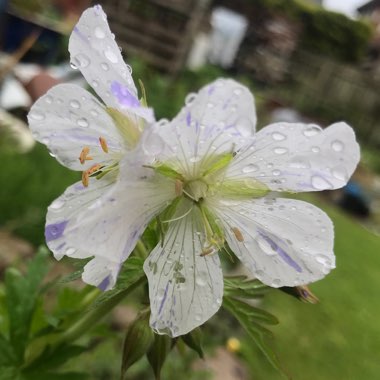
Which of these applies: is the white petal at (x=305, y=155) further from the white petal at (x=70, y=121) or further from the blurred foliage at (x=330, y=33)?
the blurred foliage at (x=330, y=33)

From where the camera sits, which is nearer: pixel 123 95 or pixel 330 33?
pixel 123 95

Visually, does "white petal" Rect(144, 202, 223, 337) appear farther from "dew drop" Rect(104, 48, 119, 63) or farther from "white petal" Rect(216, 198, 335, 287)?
"dew drop" Rect(104, 48, 119, 63)

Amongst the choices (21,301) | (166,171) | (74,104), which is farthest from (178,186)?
(21,301)

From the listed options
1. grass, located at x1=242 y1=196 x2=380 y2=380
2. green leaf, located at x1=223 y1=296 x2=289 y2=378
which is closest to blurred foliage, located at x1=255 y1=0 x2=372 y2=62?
grass, located at x1=242 y1=196 x2=380 y2=380

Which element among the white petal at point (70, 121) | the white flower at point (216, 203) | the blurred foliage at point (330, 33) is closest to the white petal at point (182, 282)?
the white flower at point (216, 203)

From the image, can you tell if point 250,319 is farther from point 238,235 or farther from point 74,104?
point 74,104

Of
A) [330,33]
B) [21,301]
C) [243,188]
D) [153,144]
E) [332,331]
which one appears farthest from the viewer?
[330,33]
